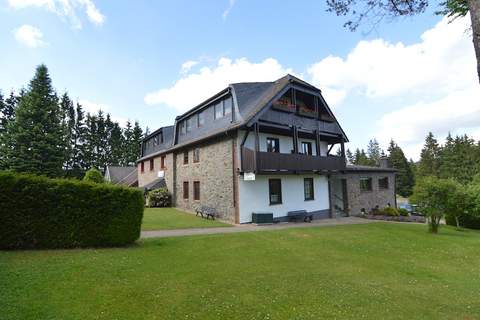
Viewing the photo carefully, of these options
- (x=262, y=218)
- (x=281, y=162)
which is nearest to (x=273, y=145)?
(x=281, y=162)

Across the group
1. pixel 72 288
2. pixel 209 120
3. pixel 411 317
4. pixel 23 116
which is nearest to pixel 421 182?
pixel 411 317

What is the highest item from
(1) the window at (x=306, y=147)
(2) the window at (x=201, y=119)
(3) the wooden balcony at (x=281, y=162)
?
(2) the window at (x=201, y=119)

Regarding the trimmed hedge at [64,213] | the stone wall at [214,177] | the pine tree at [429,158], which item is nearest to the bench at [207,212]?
the stone wall at [214,177]

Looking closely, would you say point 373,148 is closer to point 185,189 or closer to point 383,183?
point 383,183

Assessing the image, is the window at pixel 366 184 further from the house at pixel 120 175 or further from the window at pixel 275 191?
the house at pixel 120 175

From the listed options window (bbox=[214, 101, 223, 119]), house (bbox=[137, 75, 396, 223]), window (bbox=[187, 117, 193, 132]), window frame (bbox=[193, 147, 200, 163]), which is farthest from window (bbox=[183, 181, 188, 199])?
window (bbox=[214, 101, 223, 119])

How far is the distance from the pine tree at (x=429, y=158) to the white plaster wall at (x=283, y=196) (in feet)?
139

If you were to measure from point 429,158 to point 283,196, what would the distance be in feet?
167

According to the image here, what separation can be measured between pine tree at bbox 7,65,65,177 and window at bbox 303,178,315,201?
2987 cm

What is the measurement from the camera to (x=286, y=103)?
56.1 ft

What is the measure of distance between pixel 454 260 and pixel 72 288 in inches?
414

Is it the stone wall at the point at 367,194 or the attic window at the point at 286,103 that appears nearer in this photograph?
the attic window at the point at 286,103

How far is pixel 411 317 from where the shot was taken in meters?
4.12

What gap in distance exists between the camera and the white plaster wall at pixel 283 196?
15070 mm
